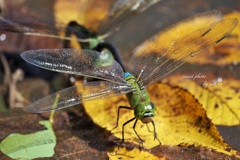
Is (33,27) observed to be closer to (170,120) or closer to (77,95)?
(77,95)

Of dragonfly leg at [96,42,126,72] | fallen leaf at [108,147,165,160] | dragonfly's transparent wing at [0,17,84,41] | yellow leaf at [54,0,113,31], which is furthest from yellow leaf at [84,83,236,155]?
yellow leaf at [54,0,113,31]

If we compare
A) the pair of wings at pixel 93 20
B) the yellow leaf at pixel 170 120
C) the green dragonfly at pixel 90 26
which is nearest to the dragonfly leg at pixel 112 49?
the green dragonfly at pixel 90 26

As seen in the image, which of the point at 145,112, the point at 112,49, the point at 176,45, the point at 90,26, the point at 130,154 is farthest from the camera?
the point at 90,26

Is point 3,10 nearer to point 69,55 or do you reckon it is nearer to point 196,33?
point 69,55

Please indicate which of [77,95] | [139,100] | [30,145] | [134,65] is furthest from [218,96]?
[30,145]

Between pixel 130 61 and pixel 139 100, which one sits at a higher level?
pixel 130 61

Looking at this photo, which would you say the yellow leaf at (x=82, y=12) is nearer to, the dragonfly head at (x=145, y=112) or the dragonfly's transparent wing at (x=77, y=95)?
the dragonfly's transparent wing at (x=77, y=95)

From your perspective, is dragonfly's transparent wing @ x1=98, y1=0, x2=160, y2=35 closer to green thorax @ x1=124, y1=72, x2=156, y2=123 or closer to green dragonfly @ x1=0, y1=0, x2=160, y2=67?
green dragonfly @ x1=0, y1=0, x2=160, y2=67
